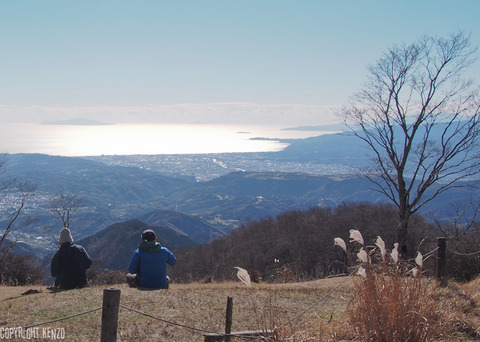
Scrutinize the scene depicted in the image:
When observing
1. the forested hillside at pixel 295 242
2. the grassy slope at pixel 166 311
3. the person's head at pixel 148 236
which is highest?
the person's head at pixel 148 236

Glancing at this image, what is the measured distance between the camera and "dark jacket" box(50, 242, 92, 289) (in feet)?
33.1

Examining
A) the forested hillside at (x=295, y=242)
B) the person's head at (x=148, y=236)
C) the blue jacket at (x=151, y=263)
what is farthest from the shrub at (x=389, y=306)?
the forested hillside at (x=295, y=242)

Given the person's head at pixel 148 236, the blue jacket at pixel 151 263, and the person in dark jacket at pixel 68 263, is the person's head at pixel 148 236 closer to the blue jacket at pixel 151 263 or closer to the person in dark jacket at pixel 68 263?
the blue jacket at pixel 151 263

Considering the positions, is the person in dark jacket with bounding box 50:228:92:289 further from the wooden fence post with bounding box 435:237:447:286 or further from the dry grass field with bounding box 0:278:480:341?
the wooden fence post with bounding box 435:237:447:286

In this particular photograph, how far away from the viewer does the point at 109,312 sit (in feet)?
14.7

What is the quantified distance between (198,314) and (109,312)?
3551 mm

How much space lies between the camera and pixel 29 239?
158375 millimetres

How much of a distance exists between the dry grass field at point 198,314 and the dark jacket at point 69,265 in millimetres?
557

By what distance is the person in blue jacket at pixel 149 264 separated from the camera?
31.6 feet

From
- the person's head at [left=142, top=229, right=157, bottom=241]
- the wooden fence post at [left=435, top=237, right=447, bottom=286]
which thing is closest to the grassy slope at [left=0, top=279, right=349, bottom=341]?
the person's head at [left=142, top=229, right=157, bottom=241]

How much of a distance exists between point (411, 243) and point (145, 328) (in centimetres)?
5166

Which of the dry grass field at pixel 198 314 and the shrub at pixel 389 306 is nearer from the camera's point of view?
the shrub at pixel 389 306

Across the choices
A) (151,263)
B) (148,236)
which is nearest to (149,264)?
(151,263)

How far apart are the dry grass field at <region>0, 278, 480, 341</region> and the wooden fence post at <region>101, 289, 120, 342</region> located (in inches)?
16.5
